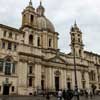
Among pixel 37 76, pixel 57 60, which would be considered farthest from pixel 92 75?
pixel 37 76

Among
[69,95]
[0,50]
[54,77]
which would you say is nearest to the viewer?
[69,95]

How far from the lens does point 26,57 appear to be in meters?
49.4

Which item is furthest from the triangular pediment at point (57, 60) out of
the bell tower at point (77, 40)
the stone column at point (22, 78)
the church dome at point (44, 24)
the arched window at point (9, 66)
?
the arched window at point (9, 66)

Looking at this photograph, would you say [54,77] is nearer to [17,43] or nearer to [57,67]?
[57,67]

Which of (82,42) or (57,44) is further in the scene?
(82,42)

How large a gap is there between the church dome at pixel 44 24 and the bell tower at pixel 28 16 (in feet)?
10.6

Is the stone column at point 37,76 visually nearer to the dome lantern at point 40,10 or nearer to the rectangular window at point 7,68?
the rectangular window at point 7,68

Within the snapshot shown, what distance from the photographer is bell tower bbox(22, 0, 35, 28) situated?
56438mm

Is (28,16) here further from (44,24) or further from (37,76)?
(37,76)

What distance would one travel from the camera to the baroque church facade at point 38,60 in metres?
45.3

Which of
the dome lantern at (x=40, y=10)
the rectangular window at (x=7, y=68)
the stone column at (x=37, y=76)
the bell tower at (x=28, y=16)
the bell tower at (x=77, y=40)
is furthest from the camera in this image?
the bell tower at (x=77, y=40)

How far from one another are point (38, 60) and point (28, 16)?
14107mm

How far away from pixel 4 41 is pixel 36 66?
11.3 meters

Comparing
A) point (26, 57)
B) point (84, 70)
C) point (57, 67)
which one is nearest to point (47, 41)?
point (57, 67)
